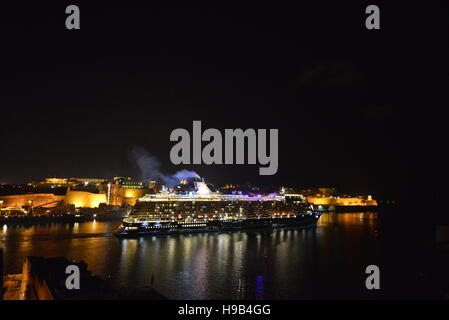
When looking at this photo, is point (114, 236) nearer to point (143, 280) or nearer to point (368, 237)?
point (143, 280)

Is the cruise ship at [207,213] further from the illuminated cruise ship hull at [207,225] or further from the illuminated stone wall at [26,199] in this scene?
the illuminated stone wall at [26,199]

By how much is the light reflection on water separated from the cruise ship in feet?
5.10

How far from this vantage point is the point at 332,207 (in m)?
85.6

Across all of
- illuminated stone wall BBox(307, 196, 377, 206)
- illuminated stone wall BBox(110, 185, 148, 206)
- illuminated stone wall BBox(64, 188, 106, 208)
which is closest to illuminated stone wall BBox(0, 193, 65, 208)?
illuminated stone wall BBox(64, 188, 106, 208)

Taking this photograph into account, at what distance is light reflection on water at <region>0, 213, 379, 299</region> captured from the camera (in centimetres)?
1484

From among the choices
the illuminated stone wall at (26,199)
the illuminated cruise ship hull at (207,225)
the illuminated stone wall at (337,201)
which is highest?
the illuminated stone wall at (26,199)

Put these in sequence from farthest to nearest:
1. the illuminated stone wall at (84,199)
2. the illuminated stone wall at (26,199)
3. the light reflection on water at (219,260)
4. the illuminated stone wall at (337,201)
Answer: the illuminated stone wall at (337,201), the illuminated stone wall at (84,199), the illuminated stone wall at (26,199), the light reflection on water at (219,260)

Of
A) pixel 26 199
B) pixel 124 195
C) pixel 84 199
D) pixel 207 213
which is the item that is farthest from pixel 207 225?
pixel 26 199

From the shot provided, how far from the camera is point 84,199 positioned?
50.8 metres

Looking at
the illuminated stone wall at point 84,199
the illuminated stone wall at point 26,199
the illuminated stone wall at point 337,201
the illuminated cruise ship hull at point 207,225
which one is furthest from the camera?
the illuminated stone wall at point 337,201

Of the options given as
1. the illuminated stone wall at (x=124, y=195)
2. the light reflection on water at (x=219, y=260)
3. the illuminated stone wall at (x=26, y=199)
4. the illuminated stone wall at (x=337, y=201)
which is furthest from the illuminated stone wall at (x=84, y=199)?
the illuminated stone wall at (x=337, y=201)

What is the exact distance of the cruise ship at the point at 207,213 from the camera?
29.4m

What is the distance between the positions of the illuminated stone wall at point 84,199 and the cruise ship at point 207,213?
2179 centimetres

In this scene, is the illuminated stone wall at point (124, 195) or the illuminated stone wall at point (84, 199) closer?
the illuminated stone wall at point (84, 199)
